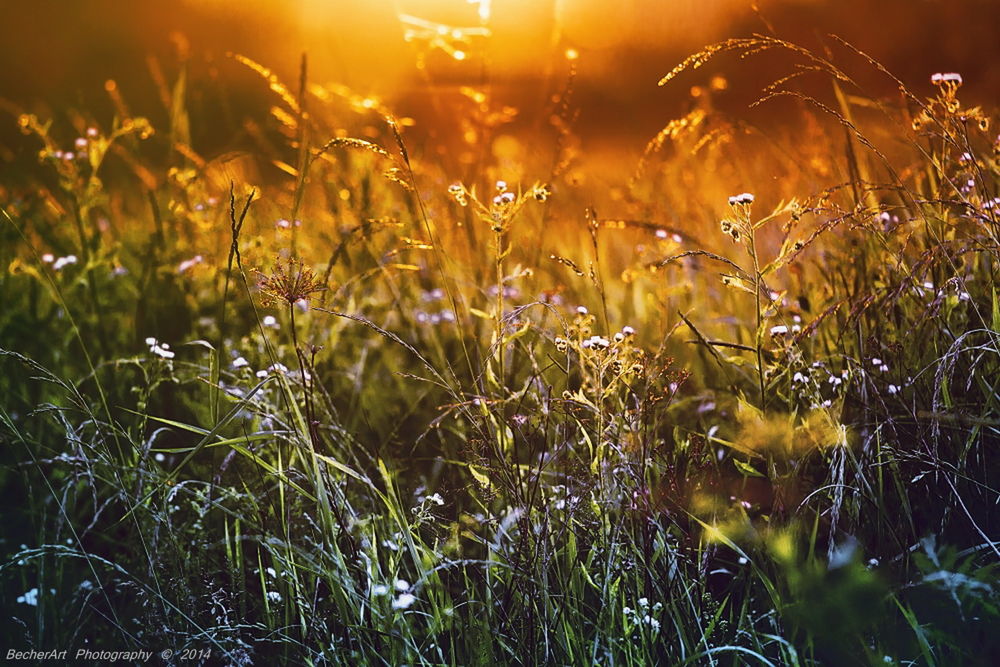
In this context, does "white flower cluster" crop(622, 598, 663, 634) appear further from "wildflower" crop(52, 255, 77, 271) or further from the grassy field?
"wildflower" crop(52, 255, 77, 271)

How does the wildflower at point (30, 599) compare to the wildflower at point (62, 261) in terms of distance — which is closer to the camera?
the wildflower at point (30, 599)

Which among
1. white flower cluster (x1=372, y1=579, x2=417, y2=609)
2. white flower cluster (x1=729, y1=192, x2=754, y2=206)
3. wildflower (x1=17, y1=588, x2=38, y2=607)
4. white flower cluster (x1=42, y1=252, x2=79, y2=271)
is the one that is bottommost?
wildflower (x1=17, y1=588, x2=38, y2=607)

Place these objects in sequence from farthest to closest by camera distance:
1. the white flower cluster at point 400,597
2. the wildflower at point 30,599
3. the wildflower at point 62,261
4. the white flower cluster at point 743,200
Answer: the wildflower at point 62,261, the wildflower at point 30,599, the white flower cluster at point 743,200, the white flower cluster at point 400,597

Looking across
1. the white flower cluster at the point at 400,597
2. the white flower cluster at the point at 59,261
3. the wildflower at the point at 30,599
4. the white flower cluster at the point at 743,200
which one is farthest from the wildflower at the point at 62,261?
the white flower cluster at the point at 743,200

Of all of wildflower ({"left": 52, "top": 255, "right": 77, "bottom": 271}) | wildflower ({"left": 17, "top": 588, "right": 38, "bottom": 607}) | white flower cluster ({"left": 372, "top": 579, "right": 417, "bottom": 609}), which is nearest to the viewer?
white flower cluster ({"left": 372, "top": 579, "right": 417, "bottom": 609})

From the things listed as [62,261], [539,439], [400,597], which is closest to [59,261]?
[62,261]

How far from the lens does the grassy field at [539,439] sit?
50.6 inches

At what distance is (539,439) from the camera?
1.65 m

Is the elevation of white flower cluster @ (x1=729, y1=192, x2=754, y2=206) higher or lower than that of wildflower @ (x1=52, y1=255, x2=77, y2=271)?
higher

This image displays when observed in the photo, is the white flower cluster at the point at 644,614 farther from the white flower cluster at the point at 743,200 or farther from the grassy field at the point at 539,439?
the white flower cluster at the point at 743,200

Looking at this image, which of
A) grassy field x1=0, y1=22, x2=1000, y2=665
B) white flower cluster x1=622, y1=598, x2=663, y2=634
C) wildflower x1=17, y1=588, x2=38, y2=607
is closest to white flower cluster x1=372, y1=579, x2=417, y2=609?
grassy field x1=0, y1=22, x2=1000, y2=665

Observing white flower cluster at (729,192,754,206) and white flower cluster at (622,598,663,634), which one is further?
white flower cluster at (729,192,754,206)

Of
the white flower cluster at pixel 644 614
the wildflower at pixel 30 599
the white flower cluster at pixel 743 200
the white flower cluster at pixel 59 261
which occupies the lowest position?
the wildflower at pixel 30 599

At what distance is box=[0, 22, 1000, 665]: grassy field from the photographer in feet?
4.22
